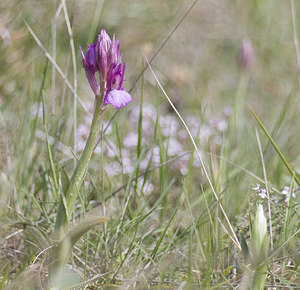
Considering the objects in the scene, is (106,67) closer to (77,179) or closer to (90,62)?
(90,62)

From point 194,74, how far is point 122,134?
1087 mm

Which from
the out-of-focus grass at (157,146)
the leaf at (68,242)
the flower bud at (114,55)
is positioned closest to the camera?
the leaf at (68,242)

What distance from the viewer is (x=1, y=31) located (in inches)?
94.1

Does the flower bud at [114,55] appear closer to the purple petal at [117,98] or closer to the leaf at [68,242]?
the purple petal at [117,98]

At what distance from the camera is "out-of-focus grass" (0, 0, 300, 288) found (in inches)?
55.4

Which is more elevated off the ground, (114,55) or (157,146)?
(114,55)

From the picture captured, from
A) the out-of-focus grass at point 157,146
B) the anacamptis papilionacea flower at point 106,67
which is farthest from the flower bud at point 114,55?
the out-of-focus grass at point 157,146

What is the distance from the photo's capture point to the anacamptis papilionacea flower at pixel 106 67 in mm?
1205

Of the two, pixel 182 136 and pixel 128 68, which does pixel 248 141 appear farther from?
pixel 128 68

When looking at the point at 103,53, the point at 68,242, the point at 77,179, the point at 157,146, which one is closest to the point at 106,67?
the point at 103,53

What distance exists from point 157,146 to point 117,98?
1.21 m

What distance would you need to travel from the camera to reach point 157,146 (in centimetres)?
238

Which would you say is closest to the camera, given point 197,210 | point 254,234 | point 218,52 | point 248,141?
point 254,234

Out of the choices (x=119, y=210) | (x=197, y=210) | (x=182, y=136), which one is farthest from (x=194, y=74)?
(x=119, y=210)
